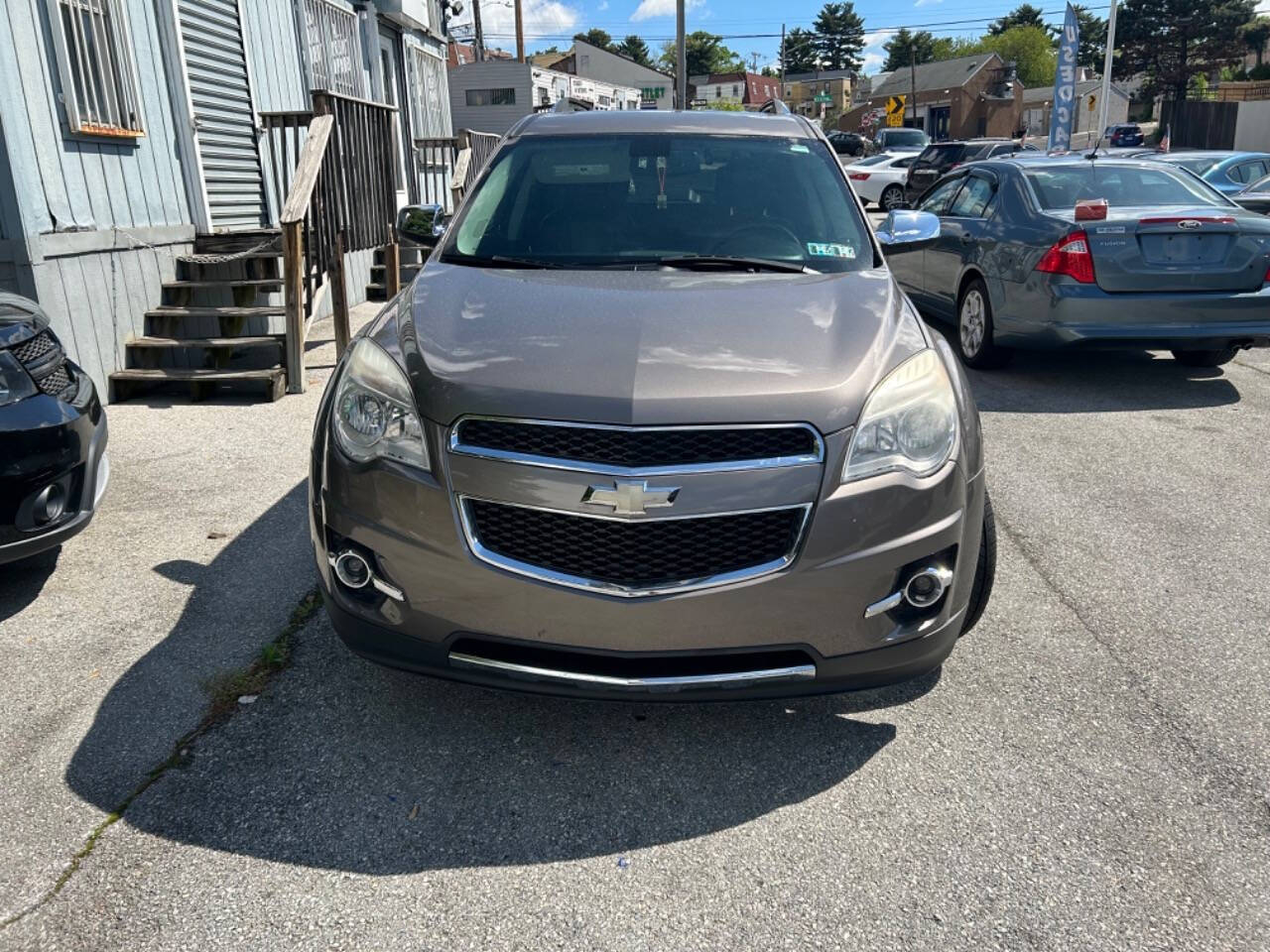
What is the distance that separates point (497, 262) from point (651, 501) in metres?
1.56

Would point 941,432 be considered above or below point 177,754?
above

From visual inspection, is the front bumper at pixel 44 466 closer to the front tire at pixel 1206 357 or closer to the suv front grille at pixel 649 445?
the suv front grille at pixel 649 445

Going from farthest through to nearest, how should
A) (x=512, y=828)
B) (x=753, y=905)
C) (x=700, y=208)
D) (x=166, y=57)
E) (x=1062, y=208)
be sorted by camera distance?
(x=166, y=57), (x=1062, y=208), (x=700, y=208), (x=512, y=828), (x=753, y=905)

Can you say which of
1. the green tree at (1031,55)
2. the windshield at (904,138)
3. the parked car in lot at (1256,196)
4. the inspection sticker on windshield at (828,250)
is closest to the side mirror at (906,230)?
the inspection sticker on windshield at (828,250)

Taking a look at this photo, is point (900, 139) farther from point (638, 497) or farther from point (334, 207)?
point (638, 497)

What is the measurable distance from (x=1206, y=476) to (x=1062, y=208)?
271 cm

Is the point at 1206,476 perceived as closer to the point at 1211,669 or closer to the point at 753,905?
the point at 1211,669

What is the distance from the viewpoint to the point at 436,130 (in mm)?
16359

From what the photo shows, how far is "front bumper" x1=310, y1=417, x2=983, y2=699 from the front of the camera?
2.50m

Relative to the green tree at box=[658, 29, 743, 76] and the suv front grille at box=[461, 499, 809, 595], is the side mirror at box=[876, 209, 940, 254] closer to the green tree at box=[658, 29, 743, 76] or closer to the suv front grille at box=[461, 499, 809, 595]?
the suv front grille at box=[461, 499, 809, 595]

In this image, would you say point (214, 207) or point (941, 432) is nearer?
point (941, 432)

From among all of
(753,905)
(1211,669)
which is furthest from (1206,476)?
(753,905)

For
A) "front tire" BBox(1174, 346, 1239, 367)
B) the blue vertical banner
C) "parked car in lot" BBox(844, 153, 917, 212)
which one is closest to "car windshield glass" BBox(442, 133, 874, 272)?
"front tire" BBox(1174, 346, 1239, 367)

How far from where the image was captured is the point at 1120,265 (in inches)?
267
